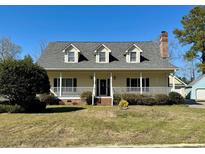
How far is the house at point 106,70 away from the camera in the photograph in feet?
73.7

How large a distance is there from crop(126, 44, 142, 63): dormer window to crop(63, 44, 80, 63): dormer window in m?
5.08

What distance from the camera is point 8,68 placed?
14047 millimetres

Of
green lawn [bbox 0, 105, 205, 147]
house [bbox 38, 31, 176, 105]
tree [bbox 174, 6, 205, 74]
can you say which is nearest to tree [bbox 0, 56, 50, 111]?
green lawn [bbox 0, 105, 205, 147]

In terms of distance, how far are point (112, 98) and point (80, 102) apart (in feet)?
10.0

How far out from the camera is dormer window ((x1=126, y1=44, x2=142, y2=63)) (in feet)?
78.5

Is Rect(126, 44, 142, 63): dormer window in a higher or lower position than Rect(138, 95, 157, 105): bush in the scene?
higher

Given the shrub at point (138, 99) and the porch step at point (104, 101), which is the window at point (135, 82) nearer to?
the shrub at point (138, 99)

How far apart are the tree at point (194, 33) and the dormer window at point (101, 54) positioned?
53.2ft

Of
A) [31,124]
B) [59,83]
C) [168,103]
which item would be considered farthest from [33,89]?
[168,103]

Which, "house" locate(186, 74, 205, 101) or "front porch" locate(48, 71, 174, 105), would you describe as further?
"house" locate(186, 74, 205, 101)

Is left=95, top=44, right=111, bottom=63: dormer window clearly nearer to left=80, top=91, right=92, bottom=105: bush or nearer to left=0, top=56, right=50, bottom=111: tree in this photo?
left=80, top=91, right=92, bottom=105: bush

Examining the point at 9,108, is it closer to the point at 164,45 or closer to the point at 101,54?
the point at 101,54

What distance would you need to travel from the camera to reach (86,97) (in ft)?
69.7
